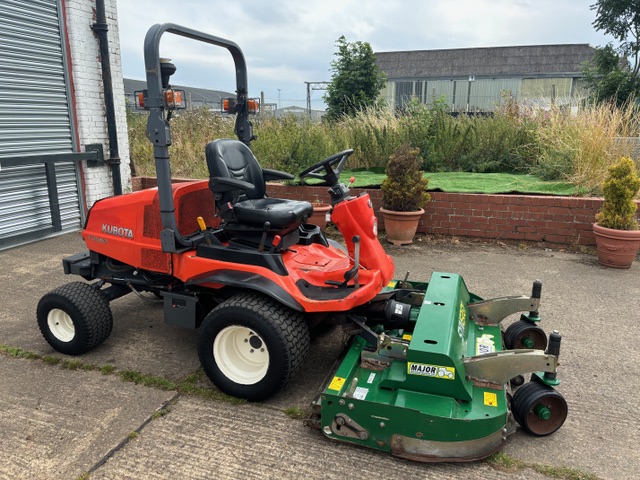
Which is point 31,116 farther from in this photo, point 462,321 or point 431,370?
point 431,370

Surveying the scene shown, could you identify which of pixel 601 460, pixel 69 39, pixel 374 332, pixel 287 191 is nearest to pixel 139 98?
pixel 374 332

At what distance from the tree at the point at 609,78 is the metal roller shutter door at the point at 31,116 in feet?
45.1

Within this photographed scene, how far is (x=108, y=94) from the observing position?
7039mm

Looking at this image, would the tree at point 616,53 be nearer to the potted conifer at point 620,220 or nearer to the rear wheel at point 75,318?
the potted conifer at point 620,220

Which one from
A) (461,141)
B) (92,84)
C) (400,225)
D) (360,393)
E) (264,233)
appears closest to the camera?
(360,393)

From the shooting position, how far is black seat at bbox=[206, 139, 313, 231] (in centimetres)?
311

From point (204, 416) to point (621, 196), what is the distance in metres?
4.69

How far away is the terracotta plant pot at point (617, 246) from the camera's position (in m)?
5.12

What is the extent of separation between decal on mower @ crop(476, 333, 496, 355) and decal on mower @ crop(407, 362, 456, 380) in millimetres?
543

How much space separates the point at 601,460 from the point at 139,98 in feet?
10.2

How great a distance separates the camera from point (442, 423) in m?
2.29

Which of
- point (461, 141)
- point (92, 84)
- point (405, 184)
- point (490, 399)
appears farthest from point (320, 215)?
point (490, 399)

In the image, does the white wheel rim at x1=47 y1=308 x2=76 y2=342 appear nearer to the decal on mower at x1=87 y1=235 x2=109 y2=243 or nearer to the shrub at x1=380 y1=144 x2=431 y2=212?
the decal on mower at x1=87 y1=235 x2=109 y2=243

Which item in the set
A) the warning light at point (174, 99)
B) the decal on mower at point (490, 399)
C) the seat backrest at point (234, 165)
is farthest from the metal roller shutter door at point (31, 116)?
the decal on mower at point (490, 399)
